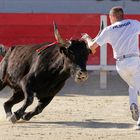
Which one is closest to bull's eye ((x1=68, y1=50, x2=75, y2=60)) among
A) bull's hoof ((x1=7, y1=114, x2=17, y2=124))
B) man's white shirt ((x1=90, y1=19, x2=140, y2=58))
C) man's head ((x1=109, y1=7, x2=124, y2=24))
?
man's white shirt ((x1=90, y1=19, x2=140, y2=58))

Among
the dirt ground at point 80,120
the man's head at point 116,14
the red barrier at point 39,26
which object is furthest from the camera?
the red barrier at point 39,26

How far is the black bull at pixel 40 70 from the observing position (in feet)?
21.2

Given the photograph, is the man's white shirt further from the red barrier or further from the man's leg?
the red barrier

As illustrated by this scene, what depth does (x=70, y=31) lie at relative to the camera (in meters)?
10.6

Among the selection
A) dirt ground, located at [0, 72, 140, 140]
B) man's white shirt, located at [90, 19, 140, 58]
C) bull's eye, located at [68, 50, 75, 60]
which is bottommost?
dirt ground, located at [0, 72, 140, 140]

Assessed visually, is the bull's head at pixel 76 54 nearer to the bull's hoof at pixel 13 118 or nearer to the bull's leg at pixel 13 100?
the bull's hoof at pixel 13 118

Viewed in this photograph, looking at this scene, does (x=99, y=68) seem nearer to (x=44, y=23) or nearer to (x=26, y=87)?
(x=44, y=23)

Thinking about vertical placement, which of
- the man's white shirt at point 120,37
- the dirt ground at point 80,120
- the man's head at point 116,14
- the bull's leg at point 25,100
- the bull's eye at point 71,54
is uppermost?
the man's head at point 116,14

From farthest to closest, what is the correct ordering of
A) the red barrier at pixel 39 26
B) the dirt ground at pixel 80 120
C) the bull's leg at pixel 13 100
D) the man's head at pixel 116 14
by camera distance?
1. the red barrier at pixel 39 26
2. the bull's leg at pixel 13 100
3. the man's head at pixel 116 14
4. the dirt ground at pixel 80 120

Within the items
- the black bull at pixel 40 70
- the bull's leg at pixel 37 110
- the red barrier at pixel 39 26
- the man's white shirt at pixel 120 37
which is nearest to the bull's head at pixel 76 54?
the black bull at pixel 40 70

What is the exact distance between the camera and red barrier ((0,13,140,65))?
34.8 feet

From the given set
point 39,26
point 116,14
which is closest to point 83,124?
point 116,14

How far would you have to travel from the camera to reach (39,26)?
420 inches

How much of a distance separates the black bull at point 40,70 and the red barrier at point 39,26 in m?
3.39
